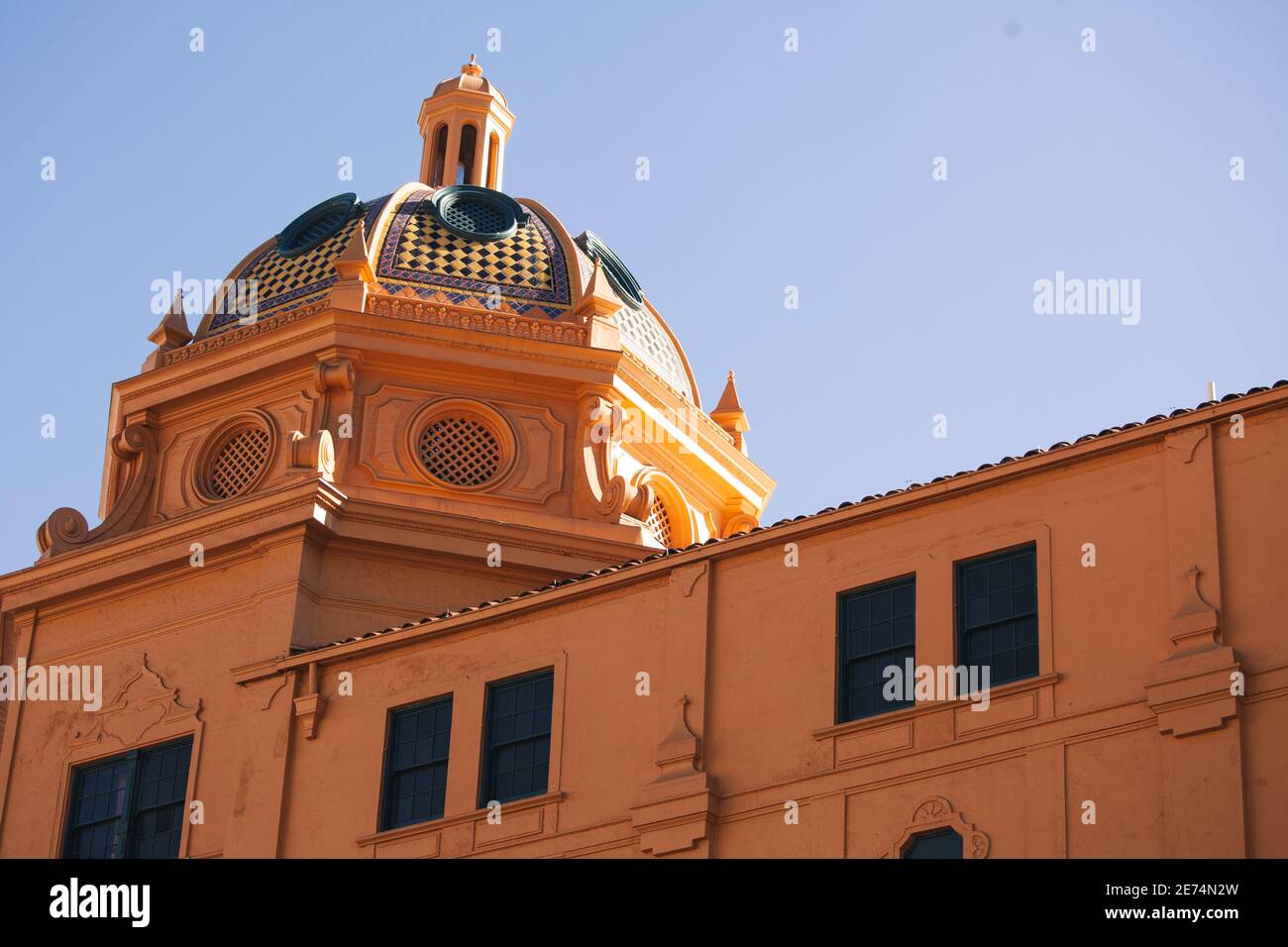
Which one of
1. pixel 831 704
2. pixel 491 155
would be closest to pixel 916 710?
pixel 831 704

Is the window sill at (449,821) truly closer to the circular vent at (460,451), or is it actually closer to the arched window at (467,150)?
the circular vent at (460,451)

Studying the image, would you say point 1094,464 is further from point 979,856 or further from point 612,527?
point 612,527

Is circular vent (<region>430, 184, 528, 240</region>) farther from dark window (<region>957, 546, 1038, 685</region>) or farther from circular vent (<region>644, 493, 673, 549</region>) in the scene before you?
dark window (<region>957, 546, 1038, 685</region>)

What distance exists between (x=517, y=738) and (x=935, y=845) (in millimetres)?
5743

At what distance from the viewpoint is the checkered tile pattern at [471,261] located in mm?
44344

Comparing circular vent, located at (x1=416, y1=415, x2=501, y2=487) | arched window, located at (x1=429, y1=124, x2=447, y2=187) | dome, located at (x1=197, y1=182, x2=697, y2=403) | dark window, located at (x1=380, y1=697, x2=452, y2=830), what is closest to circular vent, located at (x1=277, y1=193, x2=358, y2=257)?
dome, located at (x1=197, y1=182, x2=697, y2=403)

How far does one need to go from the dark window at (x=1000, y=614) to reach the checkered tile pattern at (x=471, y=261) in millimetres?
16367

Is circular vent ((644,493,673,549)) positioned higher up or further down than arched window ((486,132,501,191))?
further down

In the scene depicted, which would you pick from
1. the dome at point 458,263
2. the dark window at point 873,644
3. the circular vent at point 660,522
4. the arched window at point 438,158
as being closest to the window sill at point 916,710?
the dark window at point 873,644

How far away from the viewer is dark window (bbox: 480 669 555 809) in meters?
31.5

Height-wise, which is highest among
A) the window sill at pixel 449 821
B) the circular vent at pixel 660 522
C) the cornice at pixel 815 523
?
the circular vent at pixel 660 522

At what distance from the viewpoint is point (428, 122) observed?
166 ft
